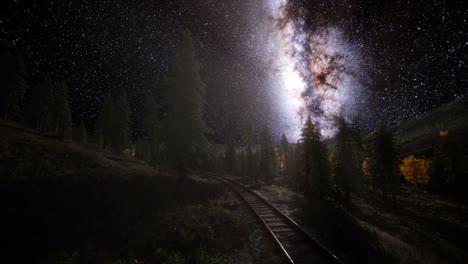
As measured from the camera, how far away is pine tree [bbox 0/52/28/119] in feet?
160

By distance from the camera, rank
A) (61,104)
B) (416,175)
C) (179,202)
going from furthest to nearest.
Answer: (416,175) → (61,104) → (179,202)

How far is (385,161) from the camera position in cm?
4078

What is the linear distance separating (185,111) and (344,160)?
1238 inches

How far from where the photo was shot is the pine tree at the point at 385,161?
4034cm

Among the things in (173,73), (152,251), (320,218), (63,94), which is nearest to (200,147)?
(173,73)

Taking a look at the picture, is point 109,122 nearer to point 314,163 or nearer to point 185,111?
point 185,111

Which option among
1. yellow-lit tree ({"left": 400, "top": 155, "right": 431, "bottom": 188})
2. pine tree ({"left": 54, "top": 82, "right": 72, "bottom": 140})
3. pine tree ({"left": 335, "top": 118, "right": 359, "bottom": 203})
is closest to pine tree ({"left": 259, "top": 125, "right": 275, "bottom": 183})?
pine tree ({"left": 335, "top": 118, "right": 359, "bottom": 203})

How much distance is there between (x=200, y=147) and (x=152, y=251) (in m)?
15.0

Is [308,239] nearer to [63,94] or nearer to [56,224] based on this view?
[56,224]

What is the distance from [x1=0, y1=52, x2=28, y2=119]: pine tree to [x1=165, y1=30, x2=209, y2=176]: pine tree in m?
48.3

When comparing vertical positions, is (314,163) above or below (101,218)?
above

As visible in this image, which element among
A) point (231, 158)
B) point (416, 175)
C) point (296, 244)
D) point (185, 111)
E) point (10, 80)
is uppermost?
point (10, 80)

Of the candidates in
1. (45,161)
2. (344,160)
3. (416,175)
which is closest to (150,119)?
(45,161)

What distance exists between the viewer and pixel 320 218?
14.2m
